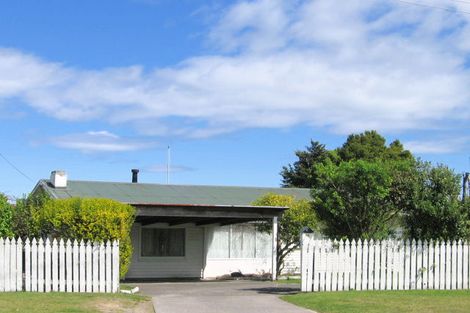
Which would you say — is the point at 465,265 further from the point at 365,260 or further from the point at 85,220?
the point at 85,220

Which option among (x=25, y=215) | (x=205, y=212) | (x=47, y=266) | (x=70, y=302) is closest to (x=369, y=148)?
(x=205, y=212)

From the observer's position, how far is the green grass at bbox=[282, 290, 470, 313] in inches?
550

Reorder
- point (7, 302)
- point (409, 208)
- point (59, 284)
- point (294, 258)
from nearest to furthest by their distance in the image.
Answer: point (7, 302) < point (59, 284) < point (409, 208) < point (294, 258)

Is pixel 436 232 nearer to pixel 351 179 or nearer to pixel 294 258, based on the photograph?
pixel 351 179

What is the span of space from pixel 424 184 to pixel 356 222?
2168 millimetres

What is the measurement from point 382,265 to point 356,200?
1924 millimetres

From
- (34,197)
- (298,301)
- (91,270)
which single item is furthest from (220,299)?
(34,197)

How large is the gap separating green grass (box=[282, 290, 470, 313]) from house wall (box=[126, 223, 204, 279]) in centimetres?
1114

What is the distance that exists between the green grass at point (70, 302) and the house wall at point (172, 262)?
1049cm

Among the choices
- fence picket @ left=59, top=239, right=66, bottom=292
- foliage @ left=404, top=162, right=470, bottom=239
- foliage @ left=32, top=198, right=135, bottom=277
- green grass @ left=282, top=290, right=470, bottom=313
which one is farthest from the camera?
foliage @ left=404, top=162, right=470, bottom=239

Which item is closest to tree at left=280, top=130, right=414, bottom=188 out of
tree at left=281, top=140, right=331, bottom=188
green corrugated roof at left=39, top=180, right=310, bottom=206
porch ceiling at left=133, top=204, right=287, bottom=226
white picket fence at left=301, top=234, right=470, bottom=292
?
tree at left=281, top=140, right=331, bottom=188

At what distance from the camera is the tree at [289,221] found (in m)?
26.3

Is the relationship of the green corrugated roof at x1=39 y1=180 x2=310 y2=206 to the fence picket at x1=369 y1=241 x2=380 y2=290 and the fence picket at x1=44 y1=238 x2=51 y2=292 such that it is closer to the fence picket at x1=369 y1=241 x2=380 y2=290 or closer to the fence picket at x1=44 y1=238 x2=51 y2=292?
the fence picket at x1=44 y1=238 x2=51 y2=292

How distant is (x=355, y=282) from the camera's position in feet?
60.8
